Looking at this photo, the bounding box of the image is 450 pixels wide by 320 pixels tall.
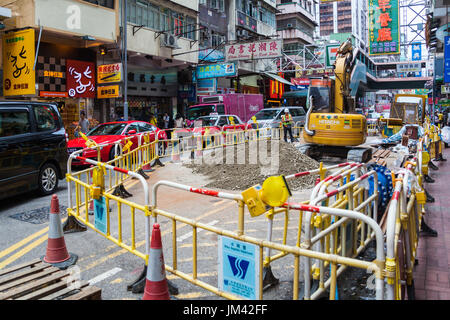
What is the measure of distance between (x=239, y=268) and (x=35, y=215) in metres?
5.17

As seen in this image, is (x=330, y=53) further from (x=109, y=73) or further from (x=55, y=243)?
(x=55, y=243)

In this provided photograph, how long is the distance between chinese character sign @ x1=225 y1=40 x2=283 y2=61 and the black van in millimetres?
16139

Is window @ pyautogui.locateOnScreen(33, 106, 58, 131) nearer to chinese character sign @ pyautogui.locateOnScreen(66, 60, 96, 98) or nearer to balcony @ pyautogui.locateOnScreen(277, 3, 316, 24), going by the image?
chinese character sign @ pyautogui.locateOnScreen(66, 60, 96, 98)

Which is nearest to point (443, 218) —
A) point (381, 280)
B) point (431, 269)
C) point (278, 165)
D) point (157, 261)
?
point (431, 269)

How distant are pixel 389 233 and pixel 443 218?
16.7 feet

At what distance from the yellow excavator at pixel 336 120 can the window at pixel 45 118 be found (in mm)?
8400

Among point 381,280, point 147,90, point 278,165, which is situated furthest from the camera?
point 147,90

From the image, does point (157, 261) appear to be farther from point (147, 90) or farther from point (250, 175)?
point (147, 90)

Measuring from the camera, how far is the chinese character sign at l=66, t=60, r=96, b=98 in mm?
18844

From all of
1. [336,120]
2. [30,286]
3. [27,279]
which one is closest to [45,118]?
[27,279]

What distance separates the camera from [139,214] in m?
7.15

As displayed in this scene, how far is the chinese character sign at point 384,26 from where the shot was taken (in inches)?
1432

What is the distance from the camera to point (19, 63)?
15.0 meters
